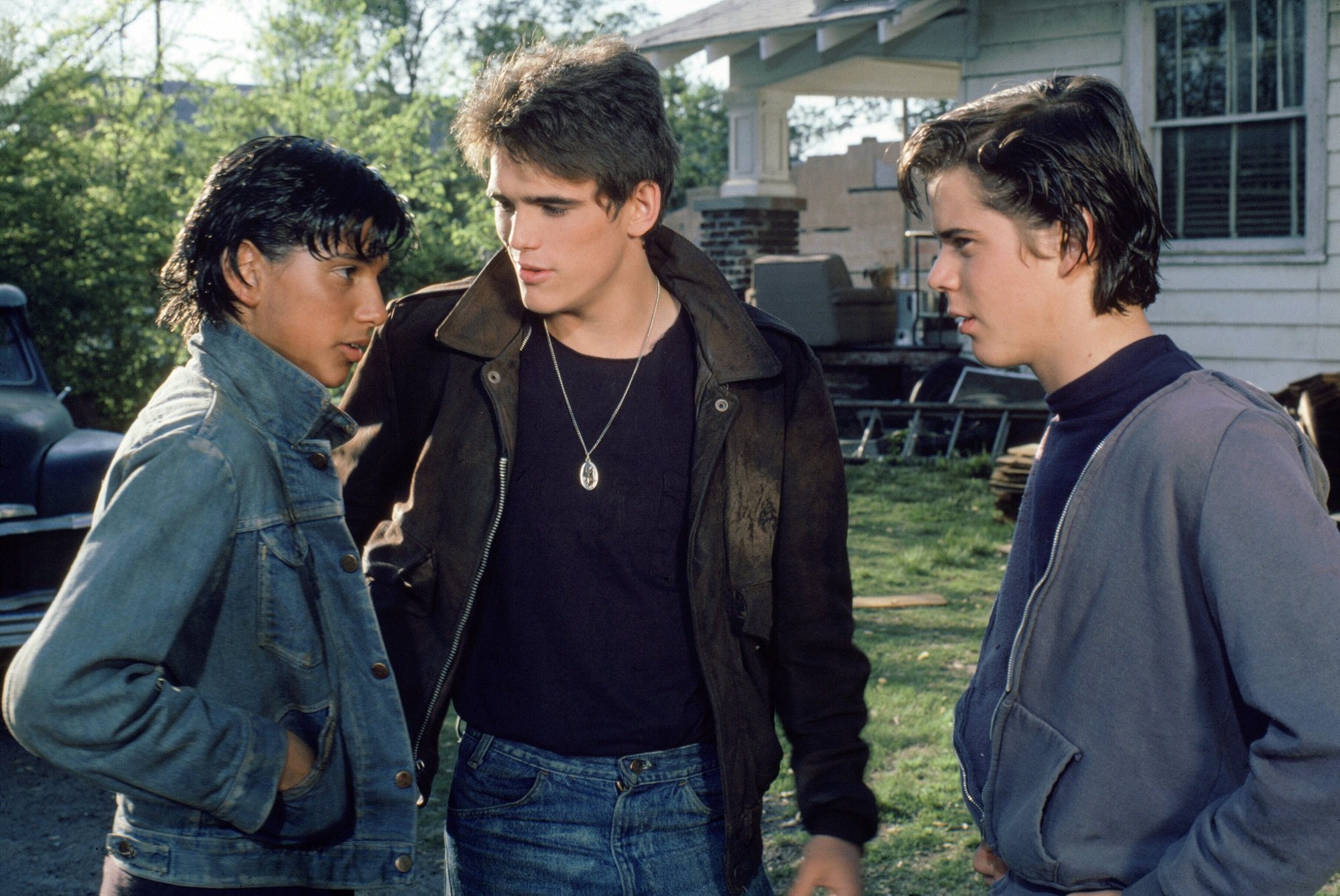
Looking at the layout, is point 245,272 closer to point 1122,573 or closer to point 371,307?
point 371,307

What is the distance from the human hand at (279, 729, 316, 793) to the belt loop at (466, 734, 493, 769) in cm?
48

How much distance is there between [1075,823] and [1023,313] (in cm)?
73

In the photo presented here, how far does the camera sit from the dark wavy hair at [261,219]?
205 centimetres

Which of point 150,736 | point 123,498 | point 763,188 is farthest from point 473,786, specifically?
point 763,188

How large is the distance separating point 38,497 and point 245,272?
4.72 meters

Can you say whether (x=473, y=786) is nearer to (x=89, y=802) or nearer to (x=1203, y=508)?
(x=1203, y=508)

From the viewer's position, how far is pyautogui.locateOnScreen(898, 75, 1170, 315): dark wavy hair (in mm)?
1899

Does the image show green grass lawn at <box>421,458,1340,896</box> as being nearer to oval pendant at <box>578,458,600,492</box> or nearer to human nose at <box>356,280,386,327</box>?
oval pendant at <box>578,458,600,492</box>

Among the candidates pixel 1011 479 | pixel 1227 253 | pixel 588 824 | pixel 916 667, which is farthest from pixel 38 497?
pixel 1227 253

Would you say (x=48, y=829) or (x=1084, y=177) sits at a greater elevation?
(x=1084, y=177)

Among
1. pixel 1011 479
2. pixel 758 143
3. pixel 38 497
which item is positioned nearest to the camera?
pixel 38 497

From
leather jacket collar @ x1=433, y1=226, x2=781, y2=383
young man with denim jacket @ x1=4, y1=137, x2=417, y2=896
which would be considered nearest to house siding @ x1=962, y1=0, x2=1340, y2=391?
leather jacket collar @ x1=433, y1=226, x2=781, y2=383

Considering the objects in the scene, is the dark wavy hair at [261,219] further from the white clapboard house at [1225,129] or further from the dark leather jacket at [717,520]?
the white clapboard house at [1225,129]

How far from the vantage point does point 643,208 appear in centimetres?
259
